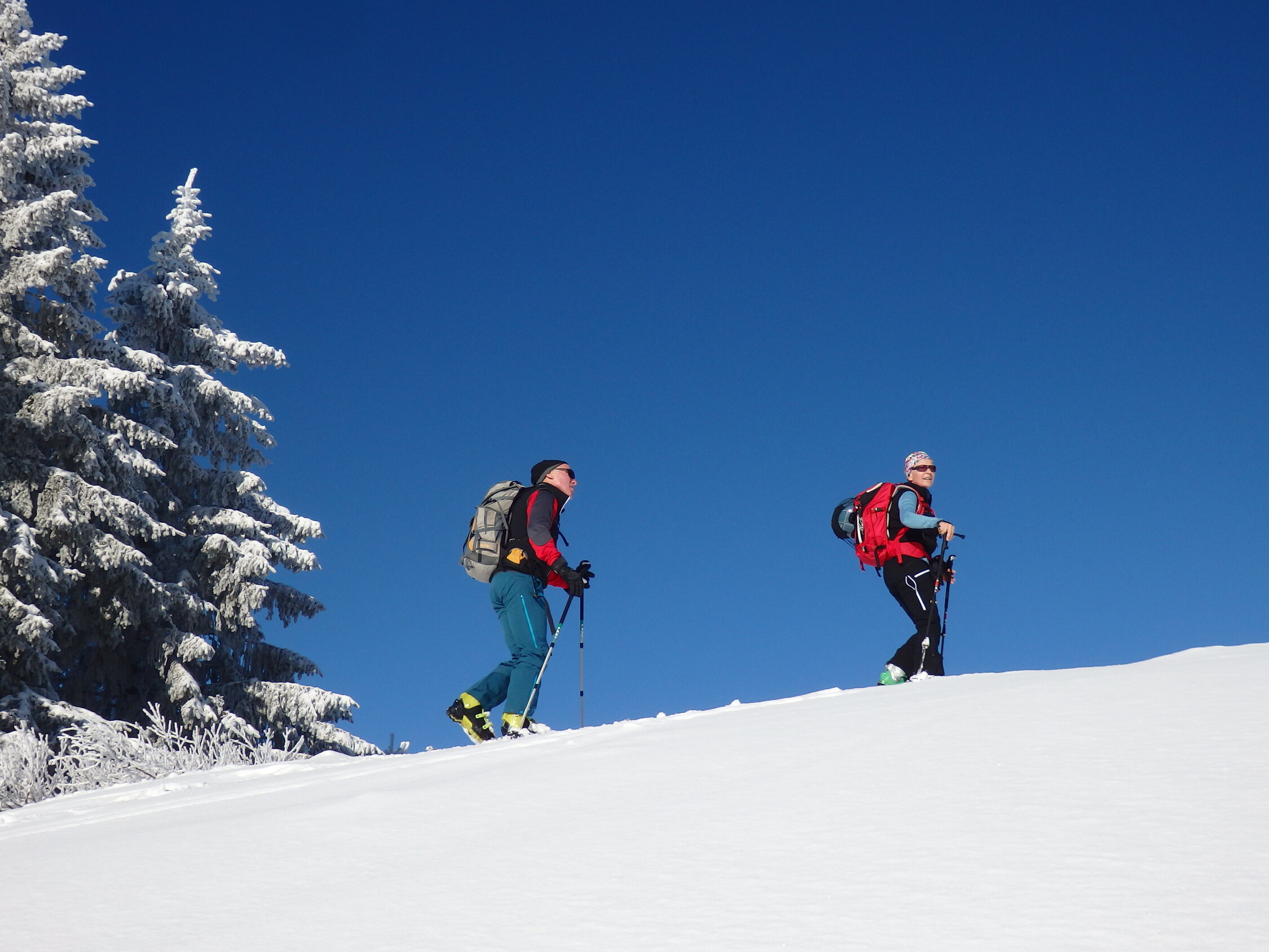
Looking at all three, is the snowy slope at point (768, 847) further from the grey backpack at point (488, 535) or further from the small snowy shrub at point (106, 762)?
the small snowy shrub at point (106, 762)

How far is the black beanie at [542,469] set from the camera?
305 inches

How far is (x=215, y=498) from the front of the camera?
720 inches

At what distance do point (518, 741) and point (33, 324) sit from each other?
13.0 m

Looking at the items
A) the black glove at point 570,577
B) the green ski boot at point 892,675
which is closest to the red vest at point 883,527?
the green ski boot at point 892,675

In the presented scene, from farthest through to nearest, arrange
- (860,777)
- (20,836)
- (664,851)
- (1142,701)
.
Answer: (20,836) < (1142,701) < (860,777) < (664,851)

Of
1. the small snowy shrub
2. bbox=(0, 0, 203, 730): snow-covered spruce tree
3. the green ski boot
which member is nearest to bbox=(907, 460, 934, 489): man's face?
the green ski boot

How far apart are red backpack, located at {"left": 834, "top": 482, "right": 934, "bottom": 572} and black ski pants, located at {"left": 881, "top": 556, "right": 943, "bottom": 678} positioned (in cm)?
7

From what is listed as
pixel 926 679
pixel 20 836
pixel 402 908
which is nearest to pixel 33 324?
pixel 20 836

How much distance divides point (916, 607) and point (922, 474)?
100cm

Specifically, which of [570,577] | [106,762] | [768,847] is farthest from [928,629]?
[106,762]

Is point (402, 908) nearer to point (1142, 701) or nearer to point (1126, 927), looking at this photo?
point (1126, 927)

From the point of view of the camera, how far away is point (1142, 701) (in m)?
4.32

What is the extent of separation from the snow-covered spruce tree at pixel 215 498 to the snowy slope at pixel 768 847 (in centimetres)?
1271

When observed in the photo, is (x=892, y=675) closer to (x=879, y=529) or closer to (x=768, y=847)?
(x=879, y=529)
